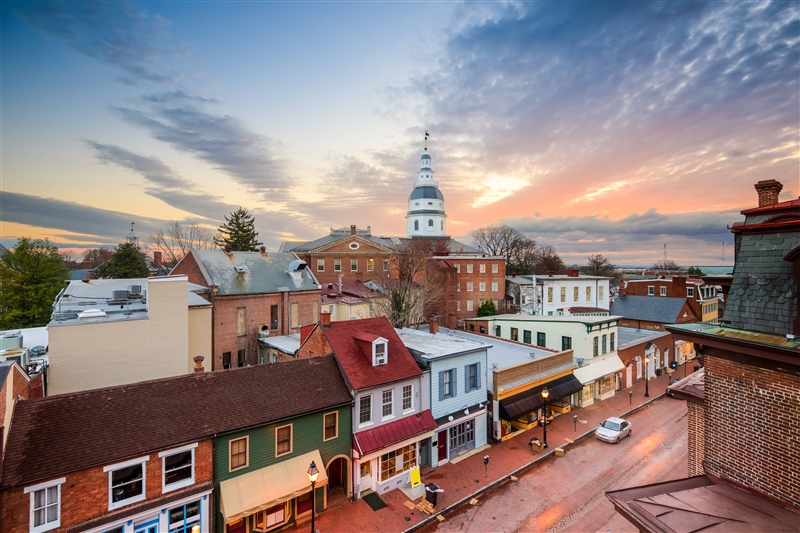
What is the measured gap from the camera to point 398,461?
56.2 feet

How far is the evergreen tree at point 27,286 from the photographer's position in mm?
32375

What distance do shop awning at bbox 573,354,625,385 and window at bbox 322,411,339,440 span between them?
18150 millimetres

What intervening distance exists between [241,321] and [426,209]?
59.4 m

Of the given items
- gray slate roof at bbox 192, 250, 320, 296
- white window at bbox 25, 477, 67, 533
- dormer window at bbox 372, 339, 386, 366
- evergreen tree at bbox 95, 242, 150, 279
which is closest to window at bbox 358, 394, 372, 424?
dormer window at bbox 372, 339, 386, 366

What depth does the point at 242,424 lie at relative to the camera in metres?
13.5

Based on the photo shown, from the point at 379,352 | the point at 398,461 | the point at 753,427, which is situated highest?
the point at 753,427

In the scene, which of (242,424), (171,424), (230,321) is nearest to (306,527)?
(242,424)

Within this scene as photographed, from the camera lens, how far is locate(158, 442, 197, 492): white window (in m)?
12.1

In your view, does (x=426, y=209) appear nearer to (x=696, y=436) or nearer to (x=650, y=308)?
(x=650, y=308)

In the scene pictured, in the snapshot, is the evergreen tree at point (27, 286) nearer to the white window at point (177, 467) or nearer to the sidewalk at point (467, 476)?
the white window at point (177, 467)

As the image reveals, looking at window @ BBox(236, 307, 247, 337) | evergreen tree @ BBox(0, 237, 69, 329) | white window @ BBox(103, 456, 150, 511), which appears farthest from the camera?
evergreen tree @ BBox(0, 237, 69, 329)

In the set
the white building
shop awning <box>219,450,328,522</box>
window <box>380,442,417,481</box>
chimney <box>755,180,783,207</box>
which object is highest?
the white building

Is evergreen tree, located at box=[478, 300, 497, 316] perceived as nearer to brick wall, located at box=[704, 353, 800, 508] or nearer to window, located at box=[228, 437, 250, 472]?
window, located at box=[228, 437, 250, 472]

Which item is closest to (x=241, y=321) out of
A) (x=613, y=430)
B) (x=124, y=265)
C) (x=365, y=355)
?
(x=365, y=355)
